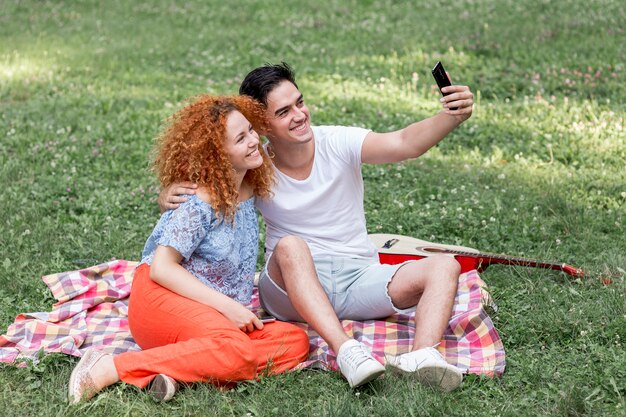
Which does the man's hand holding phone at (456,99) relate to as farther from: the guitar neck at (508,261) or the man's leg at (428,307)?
the guitar neck at (508,261)

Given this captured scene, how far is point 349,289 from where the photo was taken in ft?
15.2

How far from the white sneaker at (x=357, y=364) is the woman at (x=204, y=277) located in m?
0.36

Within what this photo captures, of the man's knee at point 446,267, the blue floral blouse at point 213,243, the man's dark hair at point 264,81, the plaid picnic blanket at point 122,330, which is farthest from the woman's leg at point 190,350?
the man's dark hair at point 264,81

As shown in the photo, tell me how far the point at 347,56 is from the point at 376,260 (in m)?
5.99

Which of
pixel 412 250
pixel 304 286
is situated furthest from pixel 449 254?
pixel 304 286

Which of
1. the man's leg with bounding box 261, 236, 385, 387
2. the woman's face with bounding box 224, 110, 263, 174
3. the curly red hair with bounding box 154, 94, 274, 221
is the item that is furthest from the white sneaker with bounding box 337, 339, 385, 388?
the woman's face with bounding box 224, 110, 263, 174

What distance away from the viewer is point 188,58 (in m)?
10.8

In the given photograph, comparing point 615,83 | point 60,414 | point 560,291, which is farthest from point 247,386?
point 615,83

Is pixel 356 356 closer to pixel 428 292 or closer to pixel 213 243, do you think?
pixel 428 292

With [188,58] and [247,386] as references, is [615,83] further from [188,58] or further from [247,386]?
[247,386]

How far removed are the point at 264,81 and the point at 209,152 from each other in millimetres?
511

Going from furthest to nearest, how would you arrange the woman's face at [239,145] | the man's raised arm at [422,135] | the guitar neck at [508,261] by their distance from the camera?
the guitar neck at [508,261] < the woman's face at [239,145] < the man's raised arm at [422,135]

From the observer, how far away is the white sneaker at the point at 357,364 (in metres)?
3.78

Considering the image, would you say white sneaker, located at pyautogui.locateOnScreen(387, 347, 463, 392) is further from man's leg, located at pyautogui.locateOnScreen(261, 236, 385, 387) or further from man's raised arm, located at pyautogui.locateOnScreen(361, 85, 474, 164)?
man's raised arm, located at pyautogui.locateOnScreen(361, 85, 474, 164)
